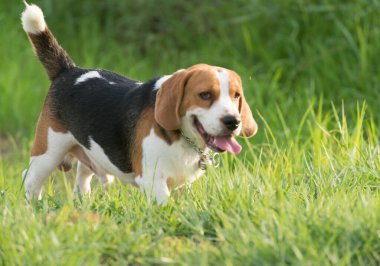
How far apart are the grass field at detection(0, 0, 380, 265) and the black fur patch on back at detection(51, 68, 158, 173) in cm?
30

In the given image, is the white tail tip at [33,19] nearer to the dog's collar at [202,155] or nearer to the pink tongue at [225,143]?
the dog's collar at [202,155]

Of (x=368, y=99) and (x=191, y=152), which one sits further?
(x=368, y=99)

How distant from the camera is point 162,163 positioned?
5074mm

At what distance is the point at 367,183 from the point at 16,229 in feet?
6.57

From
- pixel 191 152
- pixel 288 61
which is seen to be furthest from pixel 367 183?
pixel 288 61

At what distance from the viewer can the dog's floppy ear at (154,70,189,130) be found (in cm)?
494

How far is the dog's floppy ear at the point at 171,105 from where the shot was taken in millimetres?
4941

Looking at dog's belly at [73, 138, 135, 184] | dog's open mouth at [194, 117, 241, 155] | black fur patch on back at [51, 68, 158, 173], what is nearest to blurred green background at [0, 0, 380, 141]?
dog's belly at [73, 138, 135, 184]

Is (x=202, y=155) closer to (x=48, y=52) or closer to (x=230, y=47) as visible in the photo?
(x=48, y=52)

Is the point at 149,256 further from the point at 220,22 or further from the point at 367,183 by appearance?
the point at 220,22

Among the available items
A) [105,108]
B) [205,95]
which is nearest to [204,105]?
[205,95]

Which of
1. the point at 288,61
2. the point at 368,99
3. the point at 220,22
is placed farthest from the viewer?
the point at 220,22

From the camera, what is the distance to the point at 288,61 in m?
9.11

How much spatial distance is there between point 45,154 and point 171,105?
120 centimetres
